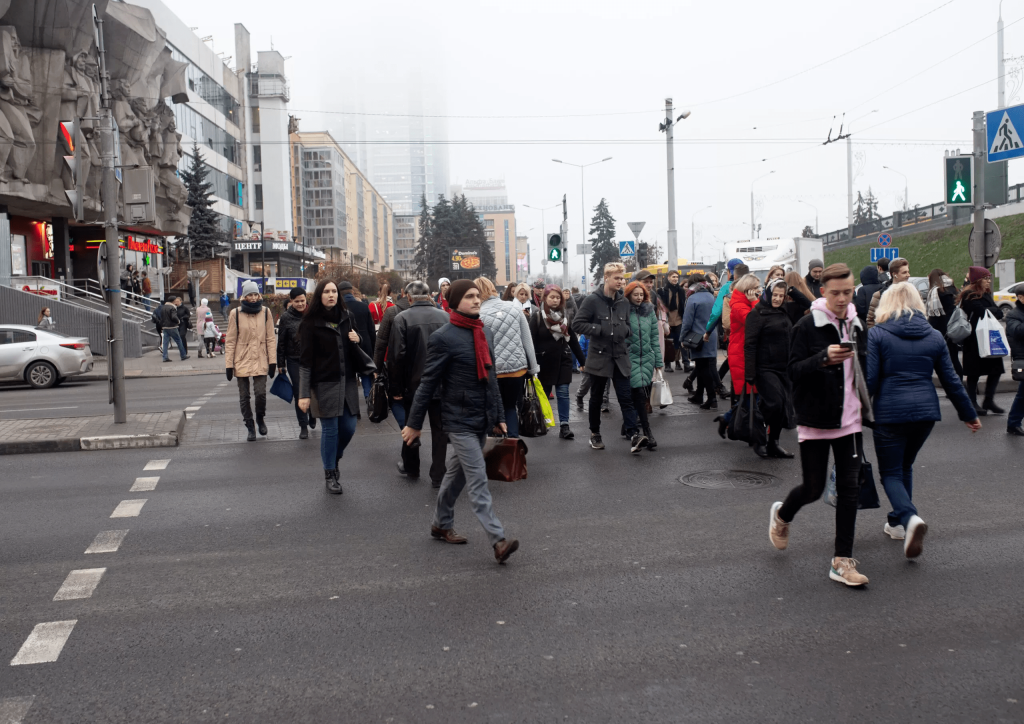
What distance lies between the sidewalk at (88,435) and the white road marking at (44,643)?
6.39 m

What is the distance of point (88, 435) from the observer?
37.3ft

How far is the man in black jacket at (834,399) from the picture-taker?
5410mm

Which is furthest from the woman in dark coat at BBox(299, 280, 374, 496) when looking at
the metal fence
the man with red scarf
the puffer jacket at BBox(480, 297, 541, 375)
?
the metal fence

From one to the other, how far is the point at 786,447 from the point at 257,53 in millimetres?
94485

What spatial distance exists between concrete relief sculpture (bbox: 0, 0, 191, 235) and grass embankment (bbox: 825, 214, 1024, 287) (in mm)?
32988

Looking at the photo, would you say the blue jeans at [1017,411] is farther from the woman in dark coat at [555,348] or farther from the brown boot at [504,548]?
the brown boot at [504,548]

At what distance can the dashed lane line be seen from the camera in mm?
6555

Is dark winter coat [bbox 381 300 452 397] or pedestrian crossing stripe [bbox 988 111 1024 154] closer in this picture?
dark winter coat [bbox 381 300 452 397]

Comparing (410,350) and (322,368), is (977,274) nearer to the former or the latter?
(410,350)

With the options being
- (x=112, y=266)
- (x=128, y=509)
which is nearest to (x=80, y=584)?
(x=128, y=509)

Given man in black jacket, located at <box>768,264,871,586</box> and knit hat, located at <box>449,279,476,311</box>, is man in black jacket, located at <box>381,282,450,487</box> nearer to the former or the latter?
knit hat, located at <box>449,279,476,311</box>

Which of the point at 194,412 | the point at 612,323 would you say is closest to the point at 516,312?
the point at 612,323

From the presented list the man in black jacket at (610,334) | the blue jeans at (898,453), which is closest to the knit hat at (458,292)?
the blue jeans at (898,453)

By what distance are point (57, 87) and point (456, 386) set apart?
120 ft
